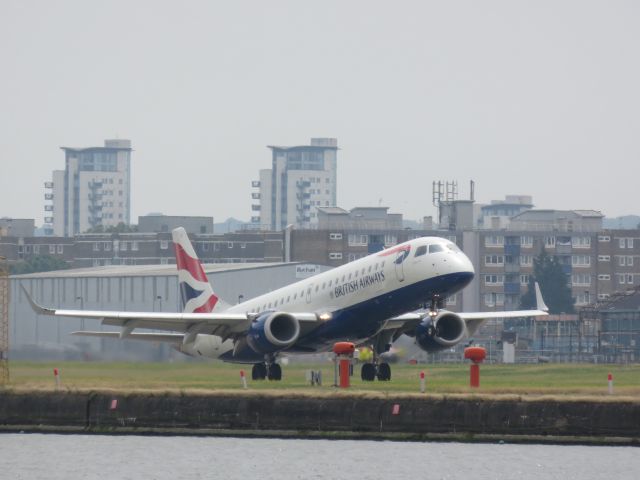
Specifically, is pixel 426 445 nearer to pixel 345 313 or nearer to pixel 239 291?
pixel 345 313

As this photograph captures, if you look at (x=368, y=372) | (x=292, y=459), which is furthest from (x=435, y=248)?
(x=292, y=459)

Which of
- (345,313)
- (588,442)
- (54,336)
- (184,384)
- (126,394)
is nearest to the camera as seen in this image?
(588,442)

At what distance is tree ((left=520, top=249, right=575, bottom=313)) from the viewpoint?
635ft

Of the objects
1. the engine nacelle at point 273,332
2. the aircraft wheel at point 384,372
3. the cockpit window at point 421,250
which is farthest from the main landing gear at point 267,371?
the cockpit window at point 421,250

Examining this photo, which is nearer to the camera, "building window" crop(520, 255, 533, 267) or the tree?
the tree

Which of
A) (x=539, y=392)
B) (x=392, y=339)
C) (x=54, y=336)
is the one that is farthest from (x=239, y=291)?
(x=539, y=392)

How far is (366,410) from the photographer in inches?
1788

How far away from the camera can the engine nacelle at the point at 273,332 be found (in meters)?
58.8

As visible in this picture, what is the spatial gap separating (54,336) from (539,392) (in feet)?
190

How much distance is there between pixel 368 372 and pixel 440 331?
3100 mm

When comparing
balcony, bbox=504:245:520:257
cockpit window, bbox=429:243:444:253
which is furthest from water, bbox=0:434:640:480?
balcony, bbox=504:245:520:257

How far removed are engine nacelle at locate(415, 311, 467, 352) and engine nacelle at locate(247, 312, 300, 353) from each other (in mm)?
4550

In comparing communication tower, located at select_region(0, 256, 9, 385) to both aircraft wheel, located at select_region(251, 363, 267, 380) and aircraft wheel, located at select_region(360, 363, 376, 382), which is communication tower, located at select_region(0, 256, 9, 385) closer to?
aircraft wheel, located at select_region(251, 363, 267, 380)

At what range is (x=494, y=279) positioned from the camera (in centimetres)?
19412
